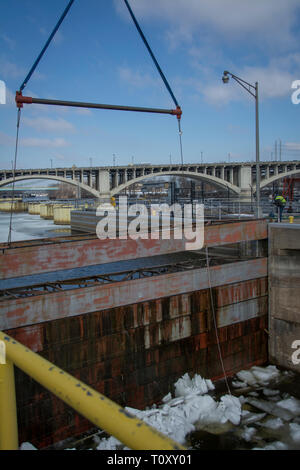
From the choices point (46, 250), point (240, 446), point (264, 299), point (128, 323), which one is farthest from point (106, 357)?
point (264, 299)

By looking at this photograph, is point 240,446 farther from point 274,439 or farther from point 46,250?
point 46,250

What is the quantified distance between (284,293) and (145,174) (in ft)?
212

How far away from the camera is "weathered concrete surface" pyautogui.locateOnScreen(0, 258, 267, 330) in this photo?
10180 mm

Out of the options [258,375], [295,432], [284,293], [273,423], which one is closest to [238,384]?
[258,375]

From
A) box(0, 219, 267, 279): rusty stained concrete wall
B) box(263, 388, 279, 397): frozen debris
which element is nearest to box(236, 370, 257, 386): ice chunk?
box(263, 388, 279, 397): frozen debris

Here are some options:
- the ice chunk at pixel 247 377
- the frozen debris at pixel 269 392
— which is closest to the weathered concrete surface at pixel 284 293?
the ice chunk at pixel 247 377

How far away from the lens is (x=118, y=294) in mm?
11734

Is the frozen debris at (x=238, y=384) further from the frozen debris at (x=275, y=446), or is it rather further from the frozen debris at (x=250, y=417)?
the frozen debris at (x=275, y=446)

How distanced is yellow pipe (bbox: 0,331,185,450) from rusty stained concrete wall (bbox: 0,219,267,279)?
9.02 metres

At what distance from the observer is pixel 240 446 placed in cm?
980

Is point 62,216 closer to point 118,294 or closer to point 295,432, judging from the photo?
point 118,294

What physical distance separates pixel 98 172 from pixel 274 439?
67594 millimetres

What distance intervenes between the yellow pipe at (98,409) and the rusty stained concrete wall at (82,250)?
9.02 meters

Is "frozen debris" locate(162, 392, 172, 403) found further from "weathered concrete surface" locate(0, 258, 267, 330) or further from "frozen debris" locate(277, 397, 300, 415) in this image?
"frozen debris" locate(277, 397, 300, 415)
